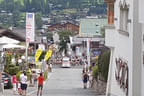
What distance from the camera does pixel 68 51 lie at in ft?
406

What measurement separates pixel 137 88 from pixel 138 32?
167cm

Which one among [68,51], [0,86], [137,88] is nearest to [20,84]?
[0,86]

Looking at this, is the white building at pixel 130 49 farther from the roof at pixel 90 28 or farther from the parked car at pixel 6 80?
the roof at pixel 90 28

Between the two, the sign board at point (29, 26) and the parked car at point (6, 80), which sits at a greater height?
the sign board at point (29, 26)

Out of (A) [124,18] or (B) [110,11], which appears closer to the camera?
(A) [124,18]

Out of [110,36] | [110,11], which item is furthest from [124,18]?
[110,11]

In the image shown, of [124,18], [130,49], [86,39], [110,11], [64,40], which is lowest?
[64,40]

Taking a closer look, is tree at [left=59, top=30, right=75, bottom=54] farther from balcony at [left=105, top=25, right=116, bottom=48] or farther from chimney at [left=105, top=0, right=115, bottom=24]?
balcony at [left=105, top=25, right=116, bottom=48]

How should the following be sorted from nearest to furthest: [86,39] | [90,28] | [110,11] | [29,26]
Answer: [110,11] < [29,26] < [86,39] < [90,28]

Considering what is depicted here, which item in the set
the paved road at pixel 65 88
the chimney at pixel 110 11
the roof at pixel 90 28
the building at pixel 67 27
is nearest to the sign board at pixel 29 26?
the paved road at pixel 65 88

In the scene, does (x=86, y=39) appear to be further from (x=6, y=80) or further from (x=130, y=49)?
(x=130, y=49)

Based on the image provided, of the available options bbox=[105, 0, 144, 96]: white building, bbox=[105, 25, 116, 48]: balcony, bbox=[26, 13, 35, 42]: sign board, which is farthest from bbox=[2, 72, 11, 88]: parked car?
bbox=[105, 0, 144, 96]: white building

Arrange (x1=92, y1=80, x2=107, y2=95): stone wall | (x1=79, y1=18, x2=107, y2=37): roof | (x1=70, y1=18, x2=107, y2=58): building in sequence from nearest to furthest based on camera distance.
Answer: (x1=92, y1=80, x2=107, y2=95): stone wall < (x1=70, y1=18, x2=107, y2=58): building < (x1=79, y1=18, x2=107, y2=37): roof

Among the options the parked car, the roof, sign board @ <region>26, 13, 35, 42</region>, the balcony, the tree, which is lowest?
the tree
